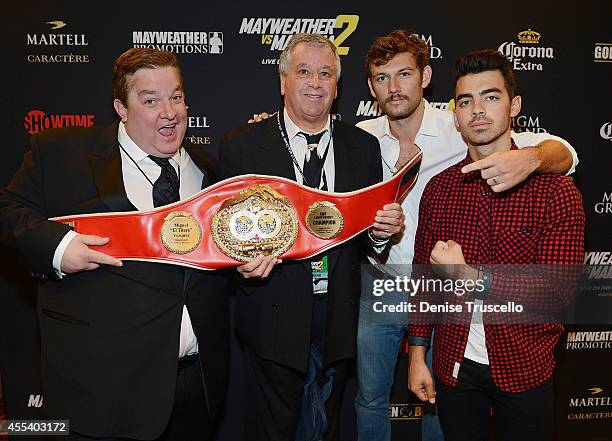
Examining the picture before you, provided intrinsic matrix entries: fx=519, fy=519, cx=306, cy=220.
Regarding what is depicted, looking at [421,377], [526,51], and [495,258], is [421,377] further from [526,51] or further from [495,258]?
[526,51]

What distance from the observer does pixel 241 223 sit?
1.89m

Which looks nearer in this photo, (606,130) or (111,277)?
(111,277)

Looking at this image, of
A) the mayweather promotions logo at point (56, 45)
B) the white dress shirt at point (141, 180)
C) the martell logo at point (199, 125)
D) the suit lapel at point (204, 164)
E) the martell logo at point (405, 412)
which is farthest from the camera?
the martell logo at point (405, 412)

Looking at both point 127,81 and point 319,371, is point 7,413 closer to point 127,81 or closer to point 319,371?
point 319,371

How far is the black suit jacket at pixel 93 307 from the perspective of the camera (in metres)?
1.69

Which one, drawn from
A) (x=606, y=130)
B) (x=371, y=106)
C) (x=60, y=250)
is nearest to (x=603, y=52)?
(x=606, y=130)

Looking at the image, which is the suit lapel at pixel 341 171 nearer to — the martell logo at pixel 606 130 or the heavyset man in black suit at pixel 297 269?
the heavyset man in black suit at pixel 297 269

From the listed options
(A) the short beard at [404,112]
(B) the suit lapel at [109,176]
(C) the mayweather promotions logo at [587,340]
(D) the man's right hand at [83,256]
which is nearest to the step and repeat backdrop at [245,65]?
(C) the mayweather promotions logo at [587,340]

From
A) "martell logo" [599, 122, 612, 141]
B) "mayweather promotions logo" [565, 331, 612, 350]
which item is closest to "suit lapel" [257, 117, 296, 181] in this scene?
"martell logo" [599, 122, 612, 141]

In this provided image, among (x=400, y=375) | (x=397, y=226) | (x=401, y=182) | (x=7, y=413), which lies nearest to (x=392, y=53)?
(x=401, y=182)

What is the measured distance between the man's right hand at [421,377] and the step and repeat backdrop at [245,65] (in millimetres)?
1254

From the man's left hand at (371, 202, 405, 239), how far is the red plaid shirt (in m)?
0.21

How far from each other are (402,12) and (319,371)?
211 centimetres

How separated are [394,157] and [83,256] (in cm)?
143
